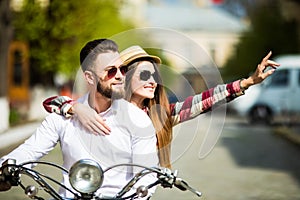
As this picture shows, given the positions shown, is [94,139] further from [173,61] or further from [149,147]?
[173,61]

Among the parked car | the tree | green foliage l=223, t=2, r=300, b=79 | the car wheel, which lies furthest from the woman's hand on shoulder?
green foliage l=223, t=2, r=300, b=79

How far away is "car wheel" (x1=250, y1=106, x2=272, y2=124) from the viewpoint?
30.4 m

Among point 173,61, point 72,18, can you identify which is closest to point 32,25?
point 72,18

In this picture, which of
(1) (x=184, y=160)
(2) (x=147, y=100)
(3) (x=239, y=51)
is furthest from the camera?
(3) (x=239, y=51)

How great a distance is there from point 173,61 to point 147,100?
0.69 feet

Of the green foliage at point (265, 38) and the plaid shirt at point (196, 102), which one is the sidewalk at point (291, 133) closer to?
the plaid shirt at point (196, 102)

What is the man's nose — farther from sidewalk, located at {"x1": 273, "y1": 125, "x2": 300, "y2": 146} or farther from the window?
the window

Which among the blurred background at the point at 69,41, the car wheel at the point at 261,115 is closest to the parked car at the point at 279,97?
the car wheel at the point at 261,115

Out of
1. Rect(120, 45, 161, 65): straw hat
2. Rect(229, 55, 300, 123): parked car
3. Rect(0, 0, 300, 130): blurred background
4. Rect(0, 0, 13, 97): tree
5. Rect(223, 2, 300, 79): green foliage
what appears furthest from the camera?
Rect(223, 2, 300, 79): green foliage

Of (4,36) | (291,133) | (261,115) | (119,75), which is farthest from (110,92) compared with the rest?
(261,115)

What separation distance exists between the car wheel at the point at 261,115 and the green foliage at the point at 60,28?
607 cm

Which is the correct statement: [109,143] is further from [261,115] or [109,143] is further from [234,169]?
[261,115]

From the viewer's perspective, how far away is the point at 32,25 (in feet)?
101

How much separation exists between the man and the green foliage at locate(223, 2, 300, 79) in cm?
4661
